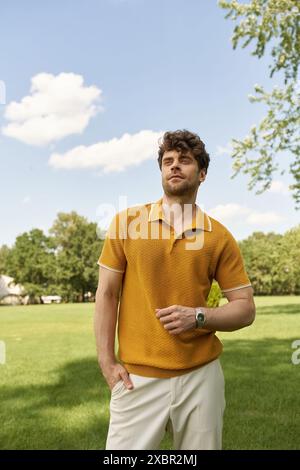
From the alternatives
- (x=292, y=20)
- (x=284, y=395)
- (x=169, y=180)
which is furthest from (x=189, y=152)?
(x=292, y=20)

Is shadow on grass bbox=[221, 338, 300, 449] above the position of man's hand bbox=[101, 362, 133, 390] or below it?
below

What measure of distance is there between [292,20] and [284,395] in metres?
14.6

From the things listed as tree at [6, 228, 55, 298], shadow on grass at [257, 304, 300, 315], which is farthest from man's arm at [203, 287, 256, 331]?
tree at [6, 228, 55, 298]

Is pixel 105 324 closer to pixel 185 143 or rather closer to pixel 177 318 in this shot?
pixel 177 318

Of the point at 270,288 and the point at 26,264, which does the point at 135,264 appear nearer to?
the point at 26,264

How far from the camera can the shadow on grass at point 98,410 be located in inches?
242

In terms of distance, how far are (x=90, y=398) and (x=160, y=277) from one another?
6.33m

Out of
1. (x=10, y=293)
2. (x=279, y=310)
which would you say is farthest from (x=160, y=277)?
(x=10, y=293)

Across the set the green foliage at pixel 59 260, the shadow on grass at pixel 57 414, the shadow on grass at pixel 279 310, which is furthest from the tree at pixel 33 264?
the shadow on grass at pixel 57 414

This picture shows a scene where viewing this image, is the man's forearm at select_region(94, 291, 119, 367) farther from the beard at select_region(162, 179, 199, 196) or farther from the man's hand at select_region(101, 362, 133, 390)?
the beard at select_region(162, 179, 199, 196)

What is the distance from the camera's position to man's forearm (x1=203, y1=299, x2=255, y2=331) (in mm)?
2764

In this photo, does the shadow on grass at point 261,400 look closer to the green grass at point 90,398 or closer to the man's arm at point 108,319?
the green grass at point 90,398

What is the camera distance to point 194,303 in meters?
2.82

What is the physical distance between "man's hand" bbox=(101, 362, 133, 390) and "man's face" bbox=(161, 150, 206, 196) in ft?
3.37
